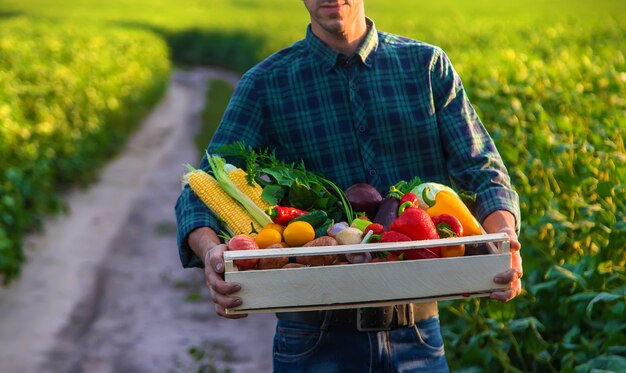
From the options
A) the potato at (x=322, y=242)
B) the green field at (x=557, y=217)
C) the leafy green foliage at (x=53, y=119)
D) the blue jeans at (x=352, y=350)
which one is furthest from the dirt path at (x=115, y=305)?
the potato at (x=322, y=242)

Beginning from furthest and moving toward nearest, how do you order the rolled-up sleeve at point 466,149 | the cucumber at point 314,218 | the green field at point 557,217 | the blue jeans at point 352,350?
1. the green field at point 557,217
2. the blue jeans at point 352,350
3. the rolled-up sleeve at point 466,149
4. the cucumber at point 314,218

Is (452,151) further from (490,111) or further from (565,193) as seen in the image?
(490,111)

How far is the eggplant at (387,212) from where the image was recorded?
105 inches

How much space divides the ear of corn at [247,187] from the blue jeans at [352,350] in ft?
1.32

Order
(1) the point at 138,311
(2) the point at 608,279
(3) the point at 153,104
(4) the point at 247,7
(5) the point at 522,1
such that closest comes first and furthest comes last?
(2) the point at 608,279, (1) the point at 138,311, (3) the point at 153,104, (5) the point at 522,1, (4) the point at 247,7

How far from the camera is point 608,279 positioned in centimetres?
421

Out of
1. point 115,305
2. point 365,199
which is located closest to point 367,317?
point 365,199

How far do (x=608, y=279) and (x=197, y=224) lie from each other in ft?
6.78

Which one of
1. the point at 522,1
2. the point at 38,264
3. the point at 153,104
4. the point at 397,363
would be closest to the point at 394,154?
the point at 397,363

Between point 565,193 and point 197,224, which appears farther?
point 565,193

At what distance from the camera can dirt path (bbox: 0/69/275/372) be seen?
663 centimetres

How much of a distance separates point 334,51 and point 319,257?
766 mm

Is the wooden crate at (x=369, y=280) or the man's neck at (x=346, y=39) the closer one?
the wooden crate at (x=369, y=280)

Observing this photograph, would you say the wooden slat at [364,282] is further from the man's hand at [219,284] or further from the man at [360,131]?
the man at [360,131]
